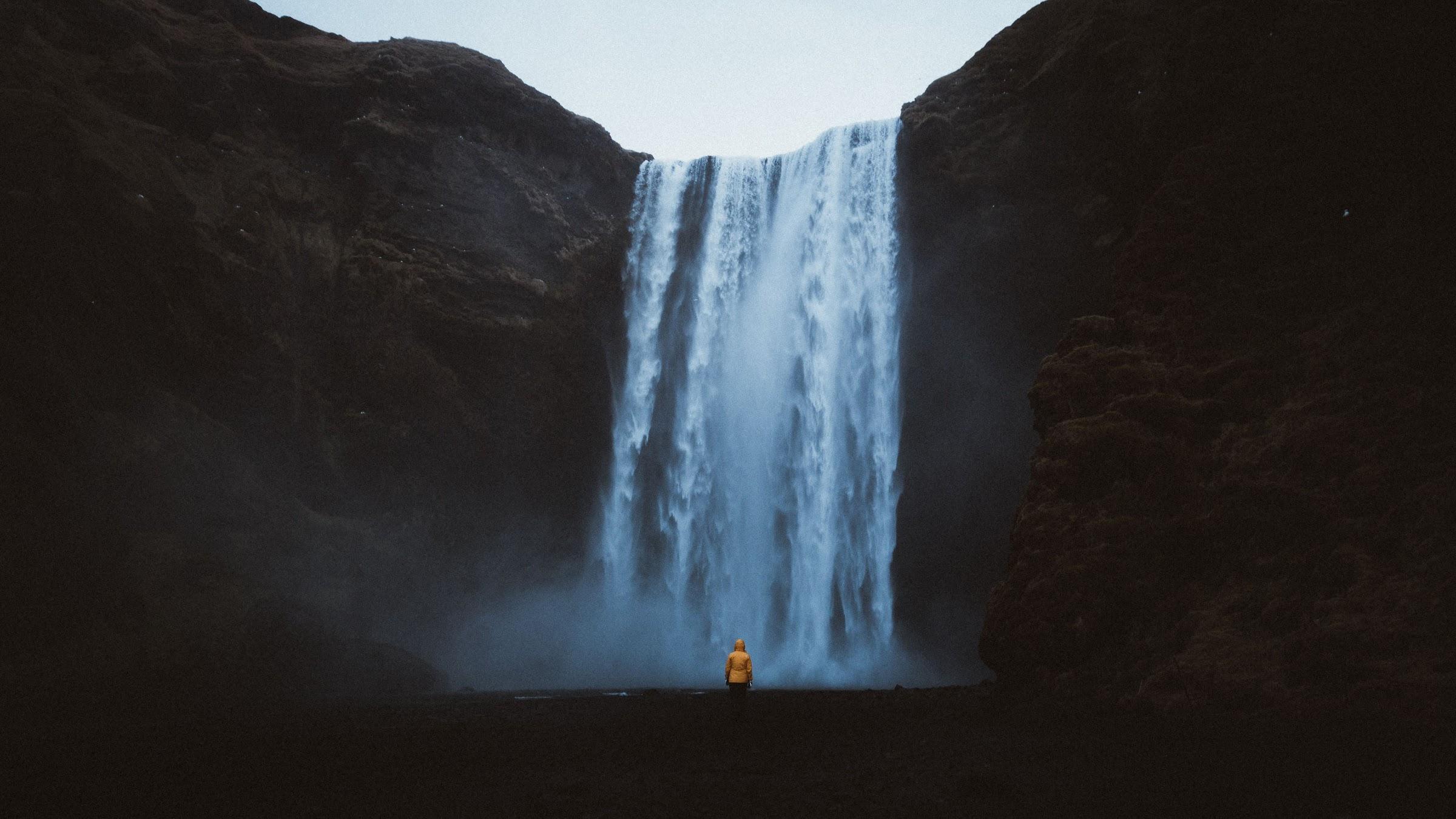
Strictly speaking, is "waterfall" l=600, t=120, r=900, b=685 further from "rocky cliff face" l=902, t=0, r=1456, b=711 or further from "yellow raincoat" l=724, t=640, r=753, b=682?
"rocky cliff face" l=902, t=0, r=1456, b=711

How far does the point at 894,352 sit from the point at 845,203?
21.5ft

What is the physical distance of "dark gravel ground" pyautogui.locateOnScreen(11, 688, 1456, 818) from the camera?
614 centimetres

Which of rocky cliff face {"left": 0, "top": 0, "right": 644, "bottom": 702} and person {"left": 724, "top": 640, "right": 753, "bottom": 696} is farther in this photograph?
rocky cliff face {"left": 0, "top": 0, "right": 644, "bottom": 702}

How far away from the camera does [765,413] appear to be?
30953 millimetres

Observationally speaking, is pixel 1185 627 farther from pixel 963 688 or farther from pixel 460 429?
pixel 460 429

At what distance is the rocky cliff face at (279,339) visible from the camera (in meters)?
18.1

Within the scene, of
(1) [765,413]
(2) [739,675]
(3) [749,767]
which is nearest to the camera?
(3) [749,767]

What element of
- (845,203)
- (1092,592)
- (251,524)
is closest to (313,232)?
(251,524)

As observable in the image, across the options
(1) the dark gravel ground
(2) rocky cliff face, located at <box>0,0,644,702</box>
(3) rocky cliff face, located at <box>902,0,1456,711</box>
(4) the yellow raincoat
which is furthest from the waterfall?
(1) the dark gravel ground

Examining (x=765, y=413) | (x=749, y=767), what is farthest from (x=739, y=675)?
(x=765, y=413)

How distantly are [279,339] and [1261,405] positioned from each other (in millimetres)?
25388

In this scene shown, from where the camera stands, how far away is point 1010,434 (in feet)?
83.1

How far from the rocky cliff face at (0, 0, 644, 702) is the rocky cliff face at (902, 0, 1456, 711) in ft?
57.0

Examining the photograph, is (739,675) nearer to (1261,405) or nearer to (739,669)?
(739,669)
